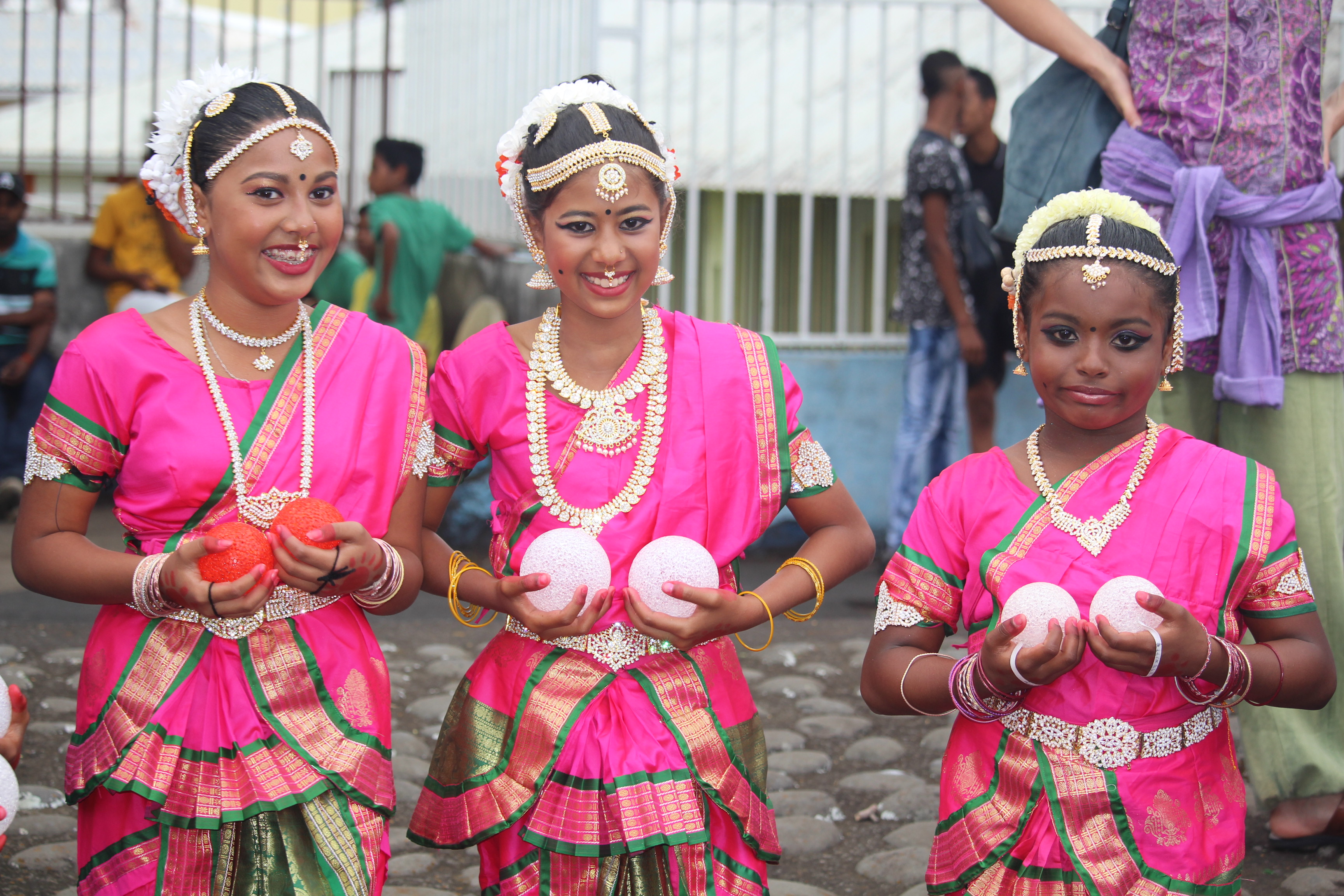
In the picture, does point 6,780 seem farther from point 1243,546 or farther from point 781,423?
point 1243,546

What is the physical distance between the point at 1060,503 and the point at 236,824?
5.24 feet

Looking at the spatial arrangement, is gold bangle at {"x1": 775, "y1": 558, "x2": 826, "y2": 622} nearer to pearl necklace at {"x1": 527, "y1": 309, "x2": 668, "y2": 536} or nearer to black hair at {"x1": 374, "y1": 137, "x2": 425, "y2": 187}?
pearl necklace at {"x1": 527, "y1": 309, "x2": 668, "y2": 536}

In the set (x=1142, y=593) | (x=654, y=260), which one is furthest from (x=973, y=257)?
(x=1142, y=593)

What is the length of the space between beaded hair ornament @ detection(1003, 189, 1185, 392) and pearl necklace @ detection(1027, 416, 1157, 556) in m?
0.14

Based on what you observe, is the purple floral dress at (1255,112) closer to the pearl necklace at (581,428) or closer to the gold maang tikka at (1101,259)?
the gold maang tikka at (1101,259)

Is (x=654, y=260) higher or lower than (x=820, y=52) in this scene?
→ lower

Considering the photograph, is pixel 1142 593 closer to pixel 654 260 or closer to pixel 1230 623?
pixel 1230 623

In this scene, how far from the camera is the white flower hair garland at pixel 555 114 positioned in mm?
2686

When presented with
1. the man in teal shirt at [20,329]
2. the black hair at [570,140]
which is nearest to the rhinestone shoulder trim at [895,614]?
the black hair at [570,140]

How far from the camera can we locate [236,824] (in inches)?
98.8

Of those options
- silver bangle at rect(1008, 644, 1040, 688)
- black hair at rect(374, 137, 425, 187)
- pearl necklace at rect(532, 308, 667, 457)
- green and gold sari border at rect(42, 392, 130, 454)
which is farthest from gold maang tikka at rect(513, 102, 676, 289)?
black hair at rect(374, 137, 425, 187)

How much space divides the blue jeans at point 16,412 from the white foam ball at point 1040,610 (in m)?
7.32

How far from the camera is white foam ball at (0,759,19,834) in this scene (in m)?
2.18

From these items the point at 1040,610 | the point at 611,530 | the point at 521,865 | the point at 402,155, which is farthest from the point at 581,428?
the point at 402,155
